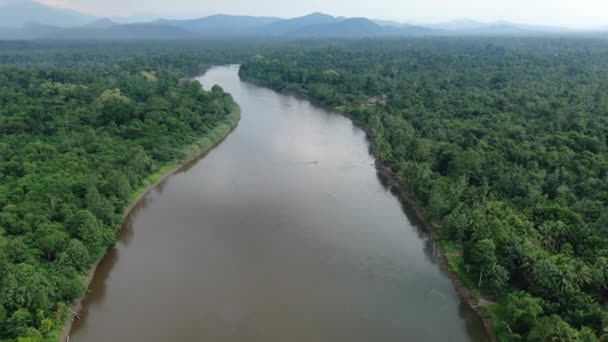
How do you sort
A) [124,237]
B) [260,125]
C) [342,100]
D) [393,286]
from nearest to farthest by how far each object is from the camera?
[393,286] → [124,237] → [260,125] → [342,100]

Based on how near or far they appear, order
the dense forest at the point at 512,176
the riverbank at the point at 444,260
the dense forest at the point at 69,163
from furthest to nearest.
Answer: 1. the riverbank at the point at 444,260
2. the dense forest at the point at 512,176
3. the dense forest at the point at 69,163

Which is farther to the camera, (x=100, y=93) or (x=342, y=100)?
(x=342, y=100)

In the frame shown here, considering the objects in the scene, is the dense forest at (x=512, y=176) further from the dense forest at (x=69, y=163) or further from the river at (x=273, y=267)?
the dense forest at (x=69, y=163)

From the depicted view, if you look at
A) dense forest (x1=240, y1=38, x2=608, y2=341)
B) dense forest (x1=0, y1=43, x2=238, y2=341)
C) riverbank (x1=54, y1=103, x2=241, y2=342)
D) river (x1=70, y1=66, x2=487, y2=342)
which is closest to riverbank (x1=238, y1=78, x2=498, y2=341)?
dense forest (x1=240, y1=38, x2=608, y2=341)

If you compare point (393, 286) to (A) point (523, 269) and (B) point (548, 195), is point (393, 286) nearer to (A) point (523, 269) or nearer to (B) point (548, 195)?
(A) point (523, 269)

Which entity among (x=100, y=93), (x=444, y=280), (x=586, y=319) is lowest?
(x=444, y=280)

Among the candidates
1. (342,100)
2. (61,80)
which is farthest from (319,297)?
(61,80)

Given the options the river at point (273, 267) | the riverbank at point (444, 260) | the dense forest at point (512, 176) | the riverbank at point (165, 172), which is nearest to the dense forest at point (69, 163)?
the riverbank at point (165, 172)
